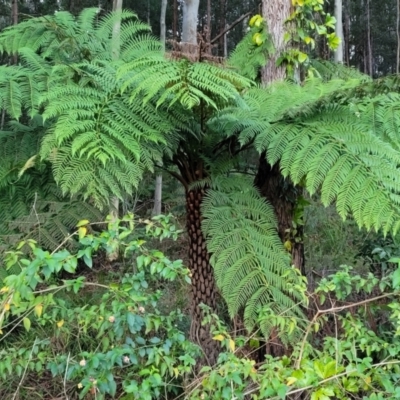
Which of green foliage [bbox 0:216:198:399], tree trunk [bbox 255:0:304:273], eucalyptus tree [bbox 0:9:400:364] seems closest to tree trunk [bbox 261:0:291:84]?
tree trunk [bbox 255:0:304:273]

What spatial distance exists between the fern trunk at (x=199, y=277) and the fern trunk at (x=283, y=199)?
0.43 metres

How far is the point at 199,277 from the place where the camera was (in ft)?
6.48

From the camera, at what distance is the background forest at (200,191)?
1.46 metres

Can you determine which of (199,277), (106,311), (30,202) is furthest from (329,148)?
(30,202)

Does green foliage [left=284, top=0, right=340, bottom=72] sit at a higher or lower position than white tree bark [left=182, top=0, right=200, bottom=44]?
lower

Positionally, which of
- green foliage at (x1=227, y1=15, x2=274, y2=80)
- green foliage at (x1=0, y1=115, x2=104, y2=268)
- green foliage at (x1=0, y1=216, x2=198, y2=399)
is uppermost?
green foliage at (x1=227, y1=15, x2=274, y2=80)

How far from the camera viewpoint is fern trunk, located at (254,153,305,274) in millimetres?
2143

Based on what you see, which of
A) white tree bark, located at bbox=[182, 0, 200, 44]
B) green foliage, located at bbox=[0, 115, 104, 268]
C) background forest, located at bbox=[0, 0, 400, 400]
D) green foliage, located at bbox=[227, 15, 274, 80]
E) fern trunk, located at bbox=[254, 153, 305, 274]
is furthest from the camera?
white tree bark, located at bbox=[182, 0, 200, 44]

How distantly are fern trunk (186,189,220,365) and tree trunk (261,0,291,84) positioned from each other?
2.97 ft

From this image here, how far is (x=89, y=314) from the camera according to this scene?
5.37 ft

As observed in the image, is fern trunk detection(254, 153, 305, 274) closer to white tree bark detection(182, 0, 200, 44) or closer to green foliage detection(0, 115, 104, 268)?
green foliage detection(0, 115, 104, 268)

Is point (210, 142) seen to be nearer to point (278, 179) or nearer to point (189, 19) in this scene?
point (278, 179)

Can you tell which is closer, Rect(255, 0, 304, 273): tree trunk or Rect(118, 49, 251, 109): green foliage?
Rect(118, 49, 251, 109): green foliage

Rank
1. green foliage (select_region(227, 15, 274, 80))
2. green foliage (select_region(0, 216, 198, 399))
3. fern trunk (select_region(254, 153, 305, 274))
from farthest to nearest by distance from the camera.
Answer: green foliage (select_region(227, 15, 274, 80)) < fern trunk (select_region(254, 153, 305, 274)) < green foliage (select_region(0, 216, 198, 399))
